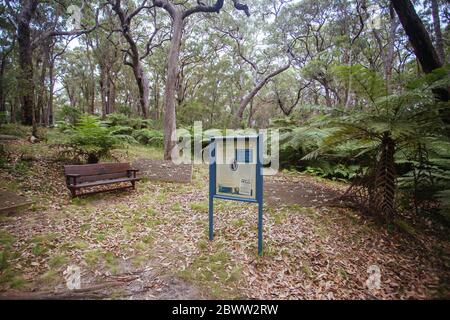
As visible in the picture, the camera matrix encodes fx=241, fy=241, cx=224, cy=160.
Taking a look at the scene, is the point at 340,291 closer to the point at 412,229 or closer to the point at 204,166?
the point at 412,229

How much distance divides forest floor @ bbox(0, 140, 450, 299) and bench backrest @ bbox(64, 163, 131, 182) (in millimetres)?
477

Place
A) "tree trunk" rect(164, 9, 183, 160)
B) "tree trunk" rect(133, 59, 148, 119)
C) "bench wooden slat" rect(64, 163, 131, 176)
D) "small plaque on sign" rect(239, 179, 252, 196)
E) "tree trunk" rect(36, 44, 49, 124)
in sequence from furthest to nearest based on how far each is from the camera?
"tree trunk" rect(133, 59, 148, 119) → "tree trunk" rect(164, 9, 183, 160) → "tree trunk" rect(36, 44, 49, 124) → "bench wooden slat" rect(64, 163, 131, 176) → "small plaque on sign" rect(239, 179, 252, 196)

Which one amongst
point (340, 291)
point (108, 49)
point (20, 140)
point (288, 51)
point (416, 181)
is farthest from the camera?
point (108, 49)

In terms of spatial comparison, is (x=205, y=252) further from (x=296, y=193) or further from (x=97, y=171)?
(x=97, y=171)

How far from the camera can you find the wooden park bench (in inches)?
193

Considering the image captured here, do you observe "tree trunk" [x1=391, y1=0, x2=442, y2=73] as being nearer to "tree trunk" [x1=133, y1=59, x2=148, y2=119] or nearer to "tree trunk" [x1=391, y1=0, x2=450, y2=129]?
"tree trunk" [x1=391, y1=0, x2=450, y2=129]

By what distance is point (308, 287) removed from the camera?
2.77m

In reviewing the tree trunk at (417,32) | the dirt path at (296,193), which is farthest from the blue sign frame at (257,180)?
the tree trunk at (417,32)

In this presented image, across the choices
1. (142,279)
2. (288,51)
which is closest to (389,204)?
(142,279)

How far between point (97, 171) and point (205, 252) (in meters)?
3.41

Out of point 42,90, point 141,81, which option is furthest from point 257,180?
point 141,81

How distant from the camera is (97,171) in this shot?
537 cm

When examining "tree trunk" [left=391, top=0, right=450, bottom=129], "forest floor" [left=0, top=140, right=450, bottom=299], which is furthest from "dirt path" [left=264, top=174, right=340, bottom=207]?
"tree trunk" [left=391, top=0, right=450, bottom=129]

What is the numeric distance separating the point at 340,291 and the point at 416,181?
2.63 m
